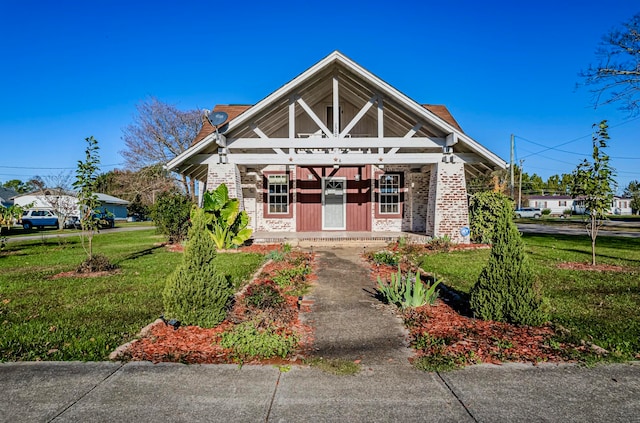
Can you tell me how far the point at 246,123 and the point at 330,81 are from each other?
12.4 feet

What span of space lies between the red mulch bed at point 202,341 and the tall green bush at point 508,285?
98.3 inches

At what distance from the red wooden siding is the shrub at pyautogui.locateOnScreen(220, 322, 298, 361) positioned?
1164 centimetres

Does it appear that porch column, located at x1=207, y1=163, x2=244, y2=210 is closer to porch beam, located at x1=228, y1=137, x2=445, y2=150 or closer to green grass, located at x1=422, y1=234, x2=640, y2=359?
porch beam, located at x1=228, y1=137, x2=445, y2=150

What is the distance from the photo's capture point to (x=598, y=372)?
3.55 meters

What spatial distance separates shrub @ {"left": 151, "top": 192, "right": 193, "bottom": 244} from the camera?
1510cm

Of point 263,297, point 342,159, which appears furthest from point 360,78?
point 263,297

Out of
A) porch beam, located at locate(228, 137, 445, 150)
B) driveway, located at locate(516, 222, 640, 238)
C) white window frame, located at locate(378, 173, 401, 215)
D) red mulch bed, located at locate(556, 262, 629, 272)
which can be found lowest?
red mulch bed, located at locate(556, 262, 629, 272)

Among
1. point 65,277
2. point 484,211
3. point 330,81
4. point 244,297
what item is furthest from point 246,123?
point 484,211

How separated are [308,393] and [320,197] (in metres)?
13.1

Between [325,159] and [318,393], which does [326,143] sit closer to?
[325,159]

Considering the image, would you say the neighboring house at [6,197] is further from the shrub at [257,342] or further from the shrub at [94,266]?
the shrub at [257,342]

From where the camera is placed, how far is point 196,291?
474cm

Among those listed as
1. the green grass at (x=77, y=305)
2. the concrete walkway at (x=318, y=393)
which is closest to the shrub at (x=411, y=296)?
the concrete walkway at (x=318, y=393)

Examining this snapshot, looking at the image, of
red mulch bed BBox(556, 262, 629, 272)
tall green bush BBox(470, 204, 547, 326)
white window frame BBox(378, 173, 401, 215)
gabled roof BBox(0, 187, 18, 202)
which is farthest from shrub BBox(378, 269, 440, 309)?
gabled roof BBox(0, 187, 18, 202)
